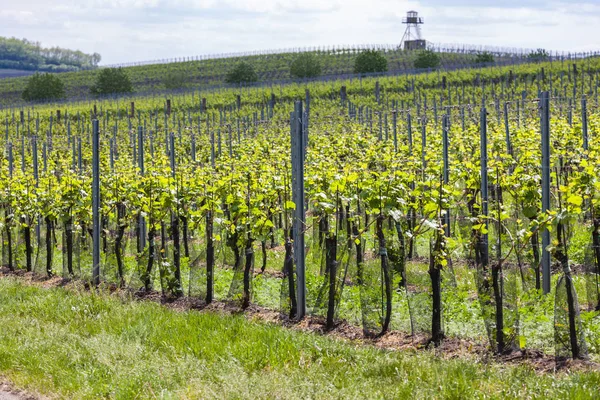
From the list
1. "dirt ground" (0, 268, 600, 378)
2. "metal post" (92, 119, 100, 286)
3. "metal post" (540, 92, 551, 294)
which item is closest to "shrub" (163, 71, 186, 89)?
"metal post" (92, 119, 100, 286)

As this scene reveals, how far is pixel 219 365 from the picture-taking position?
6.02 m

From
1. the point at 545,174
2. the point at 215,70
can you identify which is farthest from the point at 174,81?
the point at 545,174

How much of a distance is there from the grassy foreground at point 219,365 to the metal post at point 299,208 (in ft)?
2.53

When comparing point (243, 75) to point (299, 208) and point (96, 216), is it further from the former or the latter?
point (299, 208)

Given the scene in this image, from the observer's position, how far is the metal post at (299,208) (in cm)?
785

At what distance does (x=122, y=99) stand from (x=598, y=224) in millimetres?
60208

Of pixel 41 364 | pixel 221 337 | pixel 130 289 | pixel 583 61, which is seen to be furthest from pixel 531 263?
pixel 583 61

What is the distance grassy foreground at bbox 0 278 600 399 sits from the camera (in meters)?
5.31

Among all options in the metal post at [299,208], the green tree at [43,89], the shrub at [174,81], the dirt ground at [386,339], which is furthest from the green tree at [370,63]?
the metal post at [299,208]

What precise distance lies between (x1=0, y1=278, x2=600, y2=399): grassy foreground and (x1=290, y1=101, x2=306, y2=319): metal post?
0.77 m

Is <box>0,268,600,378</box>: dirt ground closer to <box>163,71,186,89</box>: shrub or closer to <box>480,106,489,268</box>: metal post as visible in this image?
<box>480,106,489,268</box>: metal post

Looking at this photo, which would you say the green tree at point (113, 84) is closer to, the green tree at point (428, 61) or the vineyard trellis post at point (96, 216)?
the green tree at point (428, 61)

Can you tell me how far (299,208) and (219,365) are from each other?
234cm

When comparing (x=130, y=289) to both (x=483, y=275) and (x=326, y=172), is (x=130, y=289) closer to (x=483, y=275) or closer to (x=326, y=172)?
(x=326, y=172)
